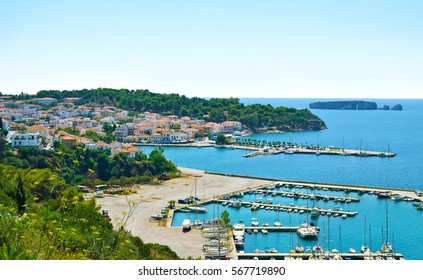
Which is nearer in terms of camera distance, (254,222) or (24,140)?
(254,222)

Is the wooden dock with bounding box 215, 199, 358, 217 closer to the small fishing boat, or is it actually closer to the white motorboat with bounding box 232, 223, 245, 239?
the small fishing boat

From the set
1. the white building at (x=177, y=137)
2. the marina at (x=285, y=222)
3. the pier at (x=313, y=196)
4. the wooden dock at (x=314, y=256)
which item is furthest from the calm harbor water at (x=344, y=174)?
the white building at (x=177, y=137)

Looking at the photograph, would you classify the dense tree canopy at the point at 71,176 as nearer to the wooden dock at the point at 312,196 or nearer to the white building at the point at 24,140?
the white building at the point at 24,140

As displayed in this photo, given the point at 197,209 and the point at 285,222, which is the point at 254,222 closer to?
the point at 285,222

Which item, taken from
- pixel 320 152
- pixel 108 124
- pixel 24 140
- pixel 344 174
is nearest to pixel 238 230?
pixel 344 174

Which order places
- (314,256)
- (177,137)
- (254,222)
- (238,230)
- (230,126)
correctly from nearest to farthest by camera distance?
(314,256) < (238,230) < (254,222) < (177,137) < (230,126)

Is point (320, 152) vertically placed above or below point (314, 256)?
above

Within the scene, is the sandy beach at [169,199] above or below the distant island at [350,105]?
below
